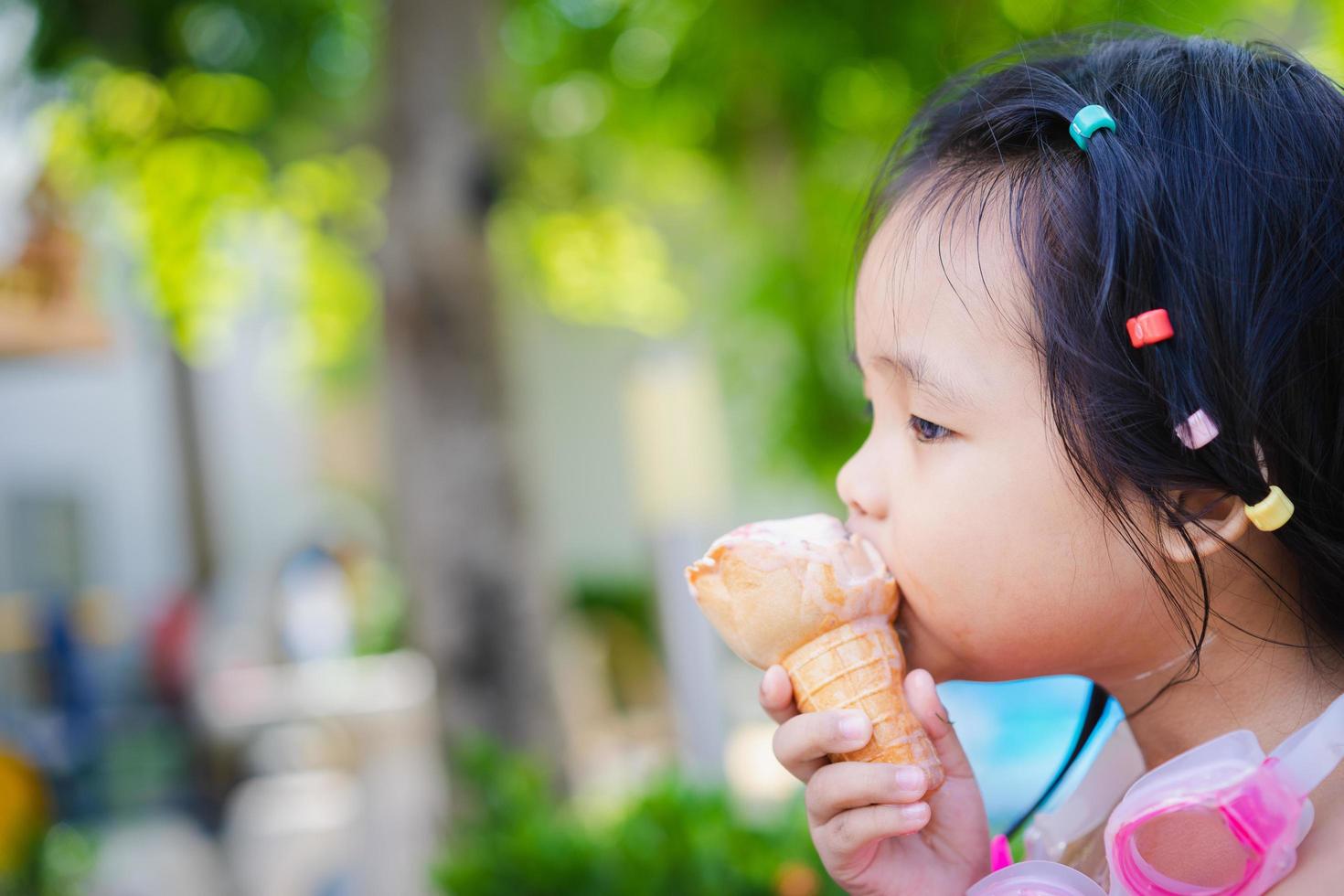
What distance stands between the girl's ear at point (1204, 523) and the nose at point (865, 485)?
277 mm

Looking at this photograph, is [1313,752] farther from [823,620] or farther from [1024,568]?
[823,620]

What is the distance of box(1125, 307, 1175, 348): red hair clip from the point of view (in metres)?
1.13

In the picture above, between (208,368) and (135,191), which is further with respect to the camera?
(208,368)

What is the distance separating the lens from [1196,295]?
45.1 inches

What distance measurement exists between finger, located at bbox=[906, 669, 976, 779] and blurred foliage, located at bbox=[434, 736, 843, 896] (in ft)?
3.56

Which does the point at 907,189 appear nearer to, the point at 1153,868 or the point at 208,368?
the point at 1153,868

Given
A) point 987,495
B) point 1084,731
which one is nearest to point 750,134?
point 1084,731

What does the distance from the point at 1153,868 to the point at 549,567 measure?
12.5 feet

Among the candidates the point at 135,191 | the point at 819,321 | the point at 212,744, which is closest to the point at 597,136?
the point at 819,321

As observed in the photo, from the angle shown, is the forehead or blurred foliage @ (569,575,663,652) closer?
the forehead

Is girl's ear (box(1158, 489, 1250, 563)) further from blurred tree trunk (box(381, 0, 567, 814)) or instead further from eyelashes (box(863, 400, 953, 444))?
blurred tree trunk (box(381, 0, 567, 814))

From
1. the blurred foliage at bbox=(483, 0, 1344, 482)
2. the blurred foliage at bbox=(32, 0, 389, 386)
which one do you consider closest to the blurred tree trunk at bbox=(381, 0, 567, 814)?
the blurred foliage at bbox=(483, 0, 1344, 482)

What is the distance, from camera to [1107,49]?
138cm

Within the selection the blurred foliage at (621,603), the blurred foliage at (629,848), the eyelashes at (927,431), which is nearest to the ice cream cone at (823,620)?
the eyelashes at (927,431)
